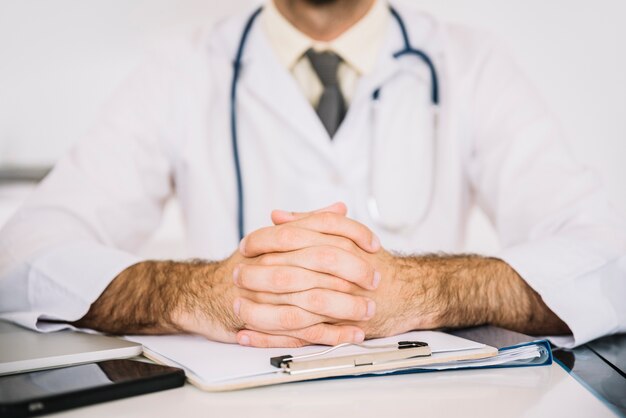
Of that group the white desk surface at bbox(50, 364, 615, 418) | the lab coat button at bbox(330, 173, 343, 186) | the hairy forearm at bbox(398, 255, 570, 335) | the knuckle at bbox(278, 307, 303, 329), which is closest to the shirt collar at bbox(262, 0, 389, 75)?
the lab coat button at bbox(330, 173, 343, 186)

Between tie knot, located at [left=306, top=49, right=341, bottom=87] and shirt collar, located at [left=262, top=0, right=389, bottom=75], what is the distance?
14 mm

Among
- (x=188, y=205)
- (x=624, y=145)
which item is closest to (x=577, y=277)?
(x=188, y=205)

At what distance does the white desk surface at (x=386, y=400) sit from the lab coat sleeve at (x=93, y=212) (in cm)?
30

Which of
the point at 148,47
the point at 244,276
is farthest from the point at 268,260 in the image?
the point at 148,47

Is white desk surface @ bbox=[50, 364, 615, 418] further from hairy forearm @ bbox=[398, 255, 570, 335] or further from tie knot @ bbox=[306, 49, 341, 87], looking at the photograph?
tie knot @ bbox=[306, 49, 341, 87]

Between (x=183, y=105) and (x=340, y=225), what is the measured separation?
599 mm

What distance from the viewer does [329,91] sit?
1.20 meters

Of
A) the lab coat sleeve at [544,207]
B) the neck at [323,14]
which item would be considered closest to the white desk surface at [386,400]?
the lab coat sleeve at [544,207]

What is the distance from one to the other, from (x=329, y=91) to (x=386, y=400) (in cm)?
77

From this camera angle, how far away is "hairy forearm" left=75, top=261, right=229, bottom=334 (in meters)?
0.74

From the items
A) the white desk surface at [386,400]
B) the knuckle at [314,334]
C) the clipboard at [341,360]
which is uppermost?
the knuckle at [314,334]

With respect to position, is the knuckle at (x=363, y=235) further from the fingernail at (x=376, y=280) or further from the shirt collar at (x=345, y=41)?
the shirt collar at (x=345, y=41)

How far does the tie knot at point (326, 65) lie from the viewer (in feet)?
4.03

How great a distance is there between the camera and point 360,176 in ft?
3.86
